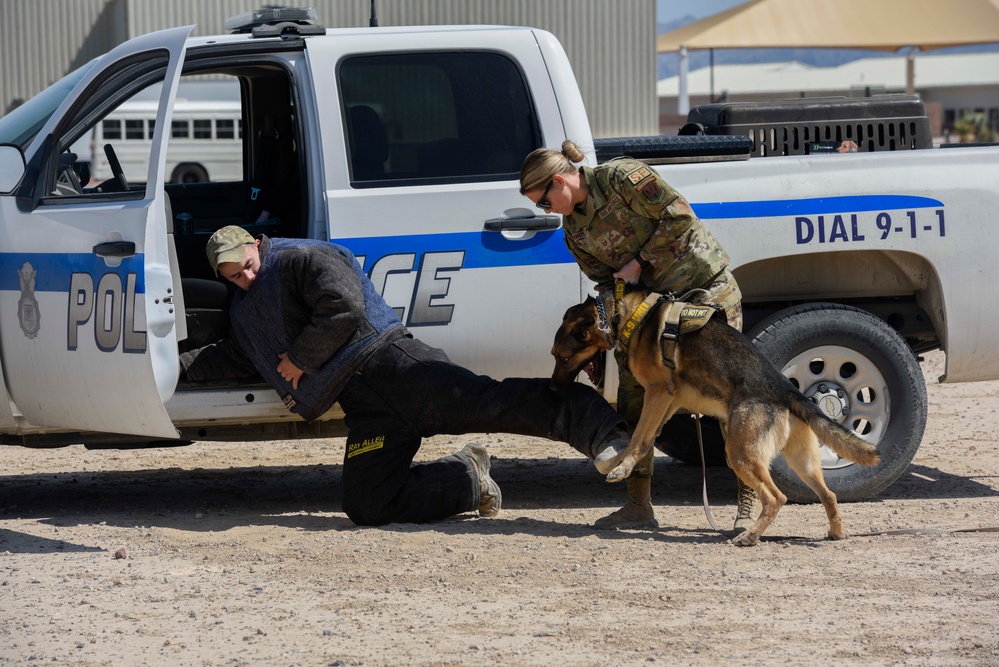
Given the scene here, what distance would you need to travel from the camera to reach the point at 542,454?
7.01 m

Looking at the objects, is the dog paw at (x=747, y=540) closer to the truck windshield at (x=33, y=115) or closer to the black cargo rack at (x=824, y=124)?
the black cargo rack at (x=824, y=124)

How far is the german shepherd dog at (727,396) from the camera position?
4.67 meters

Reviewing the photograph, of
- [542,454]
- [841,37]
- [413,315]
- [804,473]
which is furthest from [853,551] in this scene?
[841,37]

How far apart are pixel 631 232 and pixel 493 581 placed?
4.82ft

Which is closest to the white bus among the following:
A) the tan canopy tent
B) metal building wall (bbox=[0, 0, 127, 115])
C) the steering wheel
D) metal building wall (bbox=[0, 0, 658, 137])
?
metal building wall (bbox=[0, 0, 658, 137])

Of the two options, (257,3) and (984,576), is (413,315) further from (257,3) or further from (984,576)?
(257,3)

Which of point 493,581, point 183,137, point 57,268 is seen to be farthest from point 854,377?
point 183,137

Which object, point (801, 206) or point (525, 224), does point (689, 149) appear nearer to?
point (801, 206)

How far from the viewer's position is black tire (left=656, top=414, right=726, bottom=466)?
6219 mm

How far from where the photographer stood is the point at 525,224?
16.9 feet

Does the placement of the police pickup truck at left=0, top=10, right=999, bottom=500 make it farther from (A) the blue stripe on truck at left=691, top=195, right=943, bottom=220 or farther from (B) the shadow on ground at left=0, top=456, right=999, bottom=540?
(B) the shadow on ground at left=0, top=456, right=999, bottom=540

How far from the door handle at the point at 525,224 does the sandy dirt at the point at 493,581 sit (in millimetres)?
1199

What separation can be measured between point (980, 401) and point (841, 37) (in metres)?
12.8

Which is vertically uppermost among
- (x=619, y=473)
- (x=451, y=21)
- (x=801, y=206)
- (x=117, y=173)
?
(x=451, y=21)
